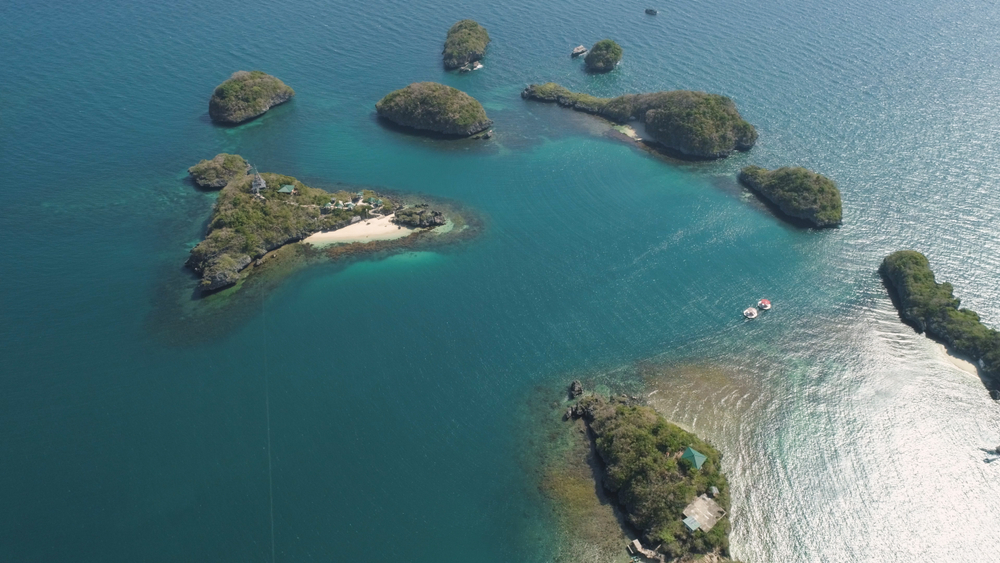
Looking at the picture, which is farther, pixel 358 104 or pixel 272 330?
pixel 358 104

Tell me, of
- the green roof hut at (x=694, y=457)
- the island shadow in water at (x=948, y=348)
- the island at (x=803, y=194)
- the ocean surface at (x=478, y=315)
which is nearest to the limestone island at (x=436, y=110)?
the ocean surface at (x=478, y=315)

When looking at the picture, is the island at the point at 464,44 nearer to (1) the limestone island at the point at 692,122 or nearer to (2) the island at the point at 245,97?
(2) the island at the point at 245,97

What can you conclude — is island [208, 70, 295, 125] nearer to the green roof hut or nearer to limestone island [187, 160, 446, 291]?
limestone island [187, 160, 446, 291]

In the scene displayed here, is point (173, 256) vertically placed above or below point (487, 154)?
below

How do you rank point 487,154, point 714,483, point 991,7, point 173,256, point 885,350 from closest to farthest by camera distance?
point 714,483 → point 885,350 → point 173,256 → point 487,154 → point 991,7

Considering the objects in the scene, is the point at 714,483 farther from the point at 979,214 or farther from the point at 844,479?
the point at 979,214

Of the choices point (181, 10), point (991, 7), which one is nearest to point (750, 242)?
point (991, 7)

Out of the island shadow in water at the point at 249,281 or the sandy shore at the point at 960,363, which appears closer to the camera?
the sandy shore at the point at 960,363
